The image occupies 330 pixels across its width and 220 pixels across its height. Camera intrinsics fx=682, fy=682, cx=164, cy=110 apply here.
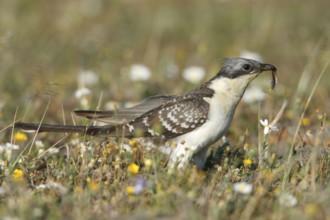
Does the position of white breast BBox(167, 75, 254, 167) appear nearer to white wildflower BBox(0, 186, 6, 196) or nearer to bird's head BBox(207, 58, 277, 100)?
bird's head BBox(207, 58, 277, 100)

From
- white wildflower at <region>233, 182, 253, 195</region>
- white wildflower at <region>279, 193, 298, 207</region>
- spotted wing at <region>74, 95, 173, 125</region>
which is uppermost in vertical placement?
white wildflower at <region>279, 193, 298, 207</region>

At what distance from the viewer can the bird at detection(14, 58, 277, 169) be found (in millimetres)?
5652

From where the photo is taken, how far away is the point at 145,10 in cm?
1405

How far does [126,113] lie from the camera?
630 cm

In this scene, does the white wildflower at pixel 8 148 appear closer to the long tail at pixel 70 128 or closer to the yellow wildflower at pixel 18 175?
the long tail at pixel 70 128

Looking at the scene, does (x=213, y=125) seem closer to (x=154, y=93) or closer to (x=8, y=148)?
(x=8, y=148)

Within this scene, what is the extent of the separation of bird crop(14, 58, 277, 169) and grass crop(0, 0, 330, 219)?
5.8 inches

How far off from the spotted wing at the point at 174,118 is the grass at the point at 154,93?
0.19 meters

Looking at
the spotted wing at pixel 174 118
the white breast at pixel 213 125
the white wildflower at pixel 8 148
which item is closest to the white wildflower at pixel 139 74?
the spotted wing at pixel 174 118

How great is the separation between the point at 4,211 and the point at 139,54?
771cm

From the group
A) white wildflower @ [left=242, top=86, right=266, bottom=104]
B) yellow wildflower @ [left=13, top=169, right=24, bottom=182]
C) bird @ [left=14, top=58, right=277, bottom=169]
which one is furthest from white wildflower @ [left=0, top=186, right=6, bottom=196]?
white wildflower @ [left=242, top=86, right=266, bottom=104]

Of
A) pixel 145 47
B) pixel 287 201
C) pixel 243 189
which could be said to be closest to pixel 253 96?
pixel 243 189

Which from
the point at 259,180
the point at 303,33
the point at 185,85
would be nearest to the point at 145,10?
the point at 303,33

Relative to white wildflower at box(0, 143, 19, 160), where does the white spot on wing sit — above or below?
above
